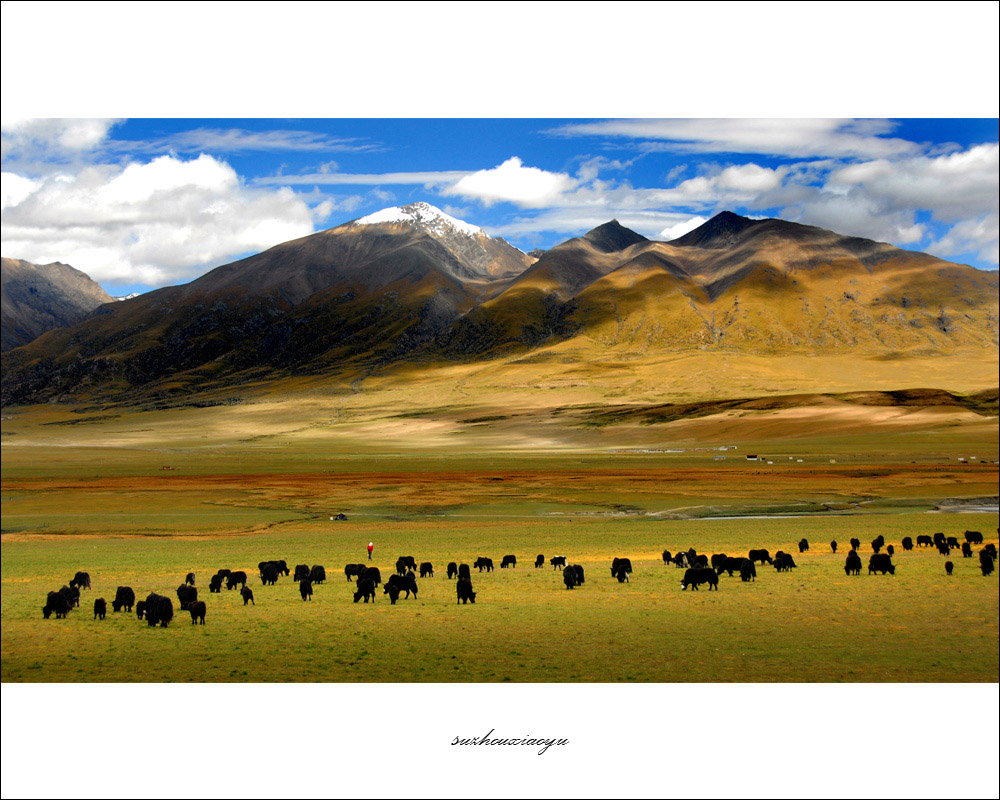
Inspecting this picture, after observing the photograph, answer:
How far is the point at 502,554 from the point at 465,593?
21.1ft

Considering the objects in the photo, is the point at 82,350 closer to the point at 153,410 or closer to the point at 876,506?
the point at 153,410

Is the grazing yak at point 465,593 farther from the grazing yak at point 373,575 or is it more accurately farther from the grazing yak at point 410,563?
the grazing yak at point 410,563

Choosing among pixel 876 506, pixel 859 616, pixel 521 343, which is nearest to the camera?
pixel 859 616

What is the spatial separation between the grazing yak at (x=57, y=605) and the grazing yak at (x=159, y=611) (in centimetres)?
213

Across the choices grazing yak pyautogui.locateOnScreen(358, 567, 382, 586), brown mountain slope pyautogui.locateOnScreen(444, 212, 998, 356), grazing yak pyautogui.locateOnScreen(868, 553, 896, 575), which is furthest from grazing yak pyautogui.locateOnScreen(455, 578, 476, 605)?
brown mountain slope pyautogui.locateOnScreen(444, 212, 998, 356)

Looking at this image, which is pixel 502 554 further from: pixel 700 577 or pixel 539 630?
pixel 539 630

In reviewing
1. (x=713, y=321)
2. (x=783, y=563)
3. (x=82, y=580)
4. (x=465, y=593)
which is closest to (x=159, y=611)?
(x=82, y=580)

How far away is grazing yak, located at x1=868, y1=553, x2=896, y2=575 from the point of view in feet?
54.3

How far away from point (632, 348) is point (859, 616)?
147 m

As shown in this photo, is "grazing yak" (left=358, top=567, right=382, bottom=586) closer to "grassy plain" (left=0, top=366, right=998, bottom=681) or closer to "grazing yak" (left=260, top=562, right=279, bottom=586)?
"grassy plain" (left=0, top=366, right=998, bottom=681)

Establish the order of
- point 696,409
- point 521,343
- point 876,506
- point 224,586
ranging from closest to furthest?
1. point 224,586
2. point 876,506
3. point 696,409
4. point 521,343

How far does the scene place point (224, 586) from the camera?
16.4 m

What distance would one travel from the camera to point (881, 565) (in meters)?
16.7

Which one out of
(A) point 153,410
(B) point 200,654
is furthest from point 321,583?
(A) point 153,410
